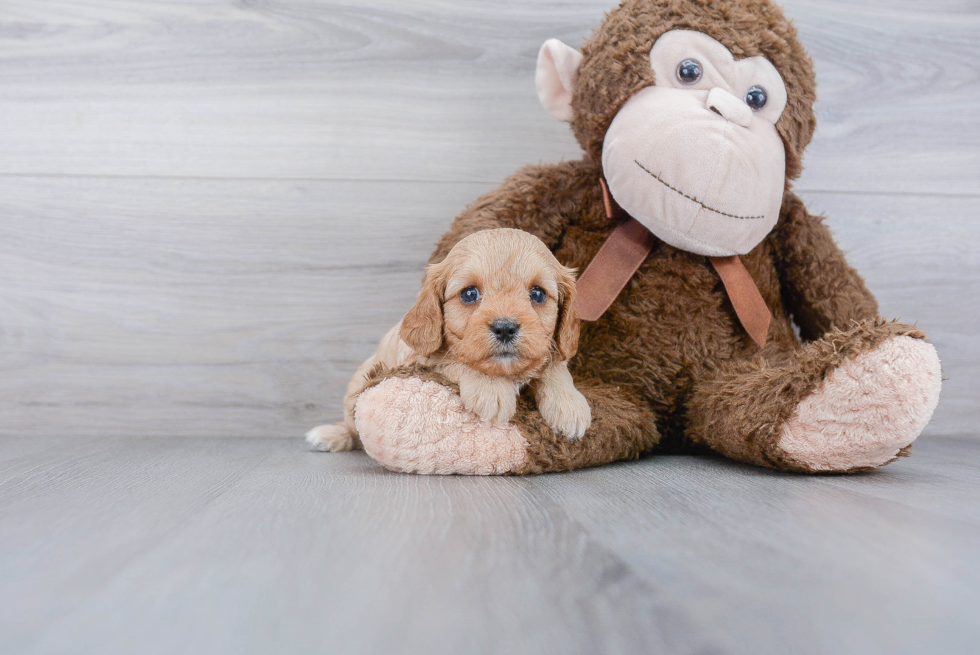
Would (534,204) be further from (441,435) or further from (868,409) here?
(868,409)

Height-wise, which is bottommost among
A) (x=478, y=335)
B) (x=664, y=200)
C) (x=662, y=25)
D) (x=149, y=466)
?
(x=149, y=466)

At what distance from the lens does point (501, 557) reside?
22.2 inches

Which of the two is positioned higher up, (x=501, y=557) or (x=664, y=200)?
(x=664, y=200)

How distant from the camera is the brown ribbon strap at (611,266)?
104 cm

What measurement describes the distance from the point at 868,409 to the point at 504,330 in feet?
1.46

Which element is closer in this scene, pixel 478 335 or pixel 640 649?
pixel 640 649

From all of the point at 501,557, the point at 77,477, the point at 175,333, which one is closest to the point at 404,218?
the point at 175,333

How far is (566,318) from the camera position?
91 cm

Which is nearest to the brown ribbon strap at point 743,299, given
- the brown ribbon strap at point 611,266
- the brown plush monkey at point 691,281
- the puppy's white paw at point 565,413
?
the brown plush monkey at point 691,281

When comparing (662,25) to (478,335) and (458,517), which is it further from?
(458,517)

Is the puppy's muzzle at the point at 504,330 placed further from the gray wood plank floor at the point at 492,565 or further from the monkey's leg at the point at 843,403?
the monkey's leg at the point at 843,403

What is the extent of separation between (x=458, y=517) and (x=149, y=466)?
0.57 metres

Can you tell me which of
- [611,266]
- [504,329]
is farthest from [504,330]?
[611,266]

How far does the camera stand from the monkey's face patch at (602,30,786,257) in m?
0.96
